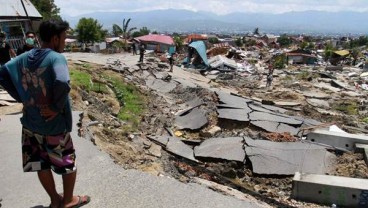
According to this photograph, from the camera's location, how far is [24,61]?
2.92 meters

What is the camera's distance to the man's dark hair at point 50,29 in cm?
284

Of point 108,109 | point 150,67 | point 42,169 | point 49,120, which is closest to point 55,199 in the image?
point 42,169

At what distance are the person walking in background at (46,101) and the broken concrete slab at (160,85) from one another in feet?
46.7

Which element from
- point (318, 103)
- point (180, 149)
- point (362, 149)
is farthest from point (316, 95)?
point (180, 149)

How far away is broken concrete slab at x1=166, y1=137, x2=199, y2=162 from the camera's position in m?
7.51

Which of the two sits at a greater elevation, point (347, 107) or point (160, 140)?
point (160, 140)

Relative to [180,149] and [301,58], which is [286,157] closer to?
[180,149]

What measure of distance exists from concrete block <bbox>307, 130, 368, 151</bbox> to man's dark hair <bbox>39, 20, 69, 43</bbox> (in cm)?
721

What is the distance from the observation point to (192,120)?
11.2 metres

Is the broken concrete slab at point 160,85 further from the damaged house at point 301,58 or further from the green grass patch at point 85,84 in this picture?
the damaged house at point 301,58

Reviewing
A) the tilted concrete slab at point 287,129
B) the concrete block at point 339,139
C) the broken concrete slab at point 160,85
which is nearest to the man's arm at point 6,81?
the concrete block at point 339,139

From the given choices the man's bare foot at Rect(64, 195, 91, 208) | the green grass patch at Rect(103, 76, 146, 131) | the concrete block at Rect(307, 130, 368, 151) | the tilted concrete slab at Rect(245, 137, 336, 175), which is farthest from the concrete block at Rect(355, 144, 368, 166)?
the man's bare foot at Rect(64, 195, 91, 208)

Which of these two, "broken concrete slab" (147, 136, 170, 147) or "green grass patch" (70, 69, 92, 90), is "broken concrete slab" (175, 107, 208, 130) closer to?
"broken concrete slab" (147, 136, 170, 147)

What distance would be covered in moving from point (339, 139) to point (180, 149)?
12.1 ft
